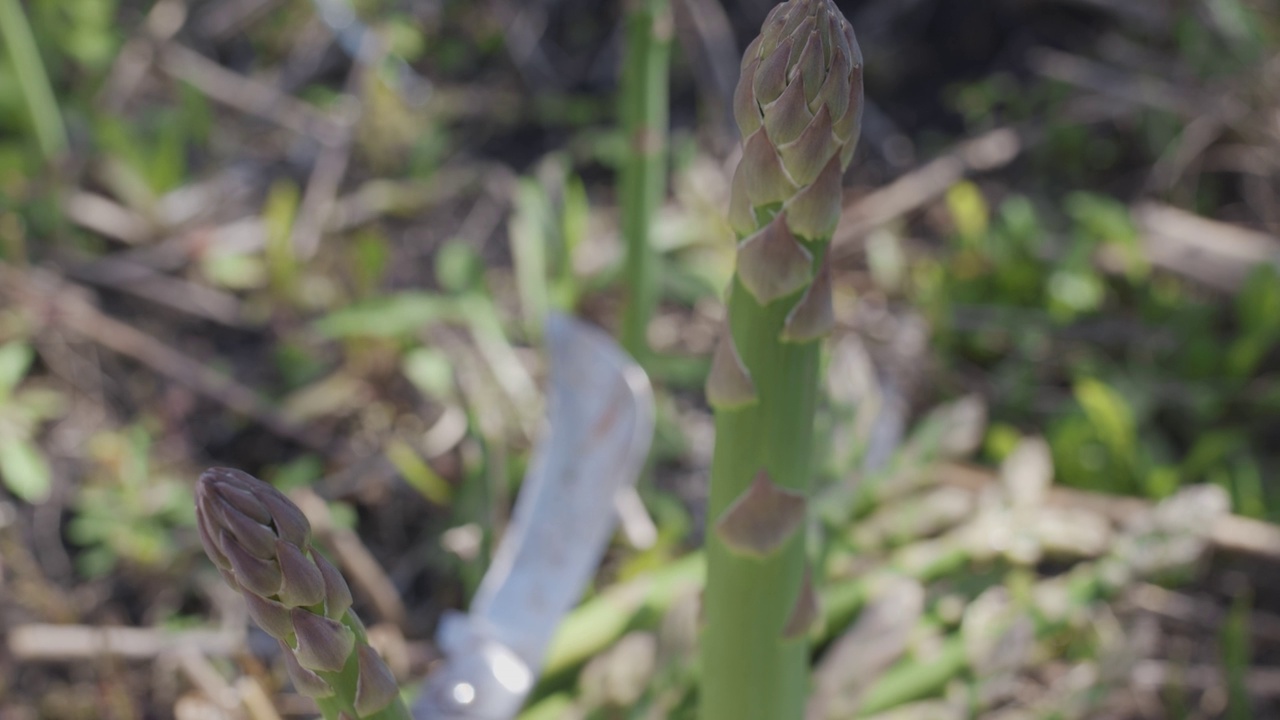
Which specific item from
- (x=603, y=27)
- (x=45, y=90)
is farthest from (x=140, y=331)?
(x=603, y=27)

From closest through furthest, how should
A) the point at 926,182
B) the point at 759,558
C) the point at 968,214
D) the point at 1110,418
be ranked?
the point at 759,558 < the point at 1110,418 < the point at 968,214 < the point at 926,182

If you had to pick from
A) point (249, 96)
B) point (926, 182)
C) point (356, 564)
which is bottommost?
Result: point (926, 182)

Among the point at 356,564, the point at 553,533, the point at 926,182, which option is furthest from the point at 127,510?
the point at 926,182

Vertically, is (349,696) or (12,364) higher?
(349,696)

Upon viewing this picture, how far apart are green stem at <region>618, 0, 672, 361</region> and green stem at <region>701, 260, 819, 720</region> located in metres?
0.70

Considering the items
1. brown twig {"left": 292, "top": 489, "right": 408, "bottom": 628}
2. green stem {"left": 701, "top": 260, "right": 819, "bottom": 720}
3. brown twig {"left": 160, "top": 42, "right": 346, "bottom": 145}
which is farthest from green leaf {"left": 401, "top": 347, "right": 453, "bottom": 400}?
green stem {"left": 701, "top": 260, "right": 819, "bottom": 720}

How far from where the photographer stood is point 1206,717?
4.49ft

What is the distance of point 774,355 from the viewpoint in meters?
0.62

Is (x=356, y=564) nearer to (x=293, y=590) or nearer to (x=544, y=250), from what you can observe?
(x=544, y=250)

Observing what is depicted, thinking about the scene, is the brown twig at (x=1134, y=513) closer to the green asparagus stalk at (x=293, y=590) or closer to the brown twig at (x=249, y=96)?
the green asparagus stalk at (x=293, y=590)

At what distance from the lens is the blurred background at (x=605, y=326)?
1.35m

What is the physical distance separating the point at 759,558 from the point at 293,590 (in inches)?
11.3

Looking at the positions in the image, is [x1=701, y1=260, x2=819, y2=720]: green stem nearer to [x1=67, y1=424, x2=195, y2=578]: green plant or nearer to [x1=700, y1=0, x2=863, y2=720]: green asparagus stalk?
[x1=700, y1=0, x2=863, y2=720]: green asparagus stalk

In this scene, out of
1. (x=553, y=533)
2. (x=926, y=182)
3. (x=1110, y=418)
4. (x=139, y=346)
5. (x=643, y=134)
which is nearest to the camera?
(x=553, y=533)
